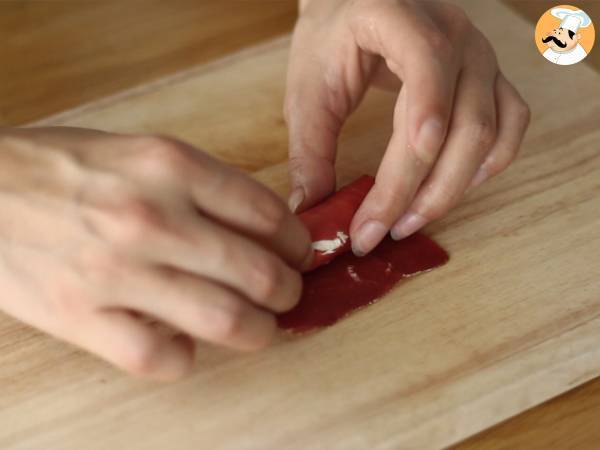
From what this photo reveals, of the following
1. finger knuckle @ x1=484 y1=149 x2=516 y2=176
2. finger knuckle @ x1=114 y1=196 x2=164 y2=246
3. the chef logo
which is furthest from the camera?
the chef logo

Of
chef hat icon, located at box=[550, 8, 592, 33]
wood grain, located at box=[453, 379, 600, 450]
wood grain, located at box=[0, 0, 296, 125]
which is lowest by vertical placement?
wood grain, located at box=[0, 0, 296, 125]

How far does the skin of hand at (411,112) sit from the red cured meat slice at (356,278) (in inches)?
1.2

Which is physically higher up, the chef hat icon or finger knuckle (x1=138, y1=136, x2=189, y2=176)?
the chef hat icon

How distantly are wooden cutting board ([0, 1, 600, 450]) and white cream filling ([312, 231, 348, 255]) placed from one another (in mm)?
110

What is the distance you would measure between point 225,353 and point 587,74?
3.16 ft

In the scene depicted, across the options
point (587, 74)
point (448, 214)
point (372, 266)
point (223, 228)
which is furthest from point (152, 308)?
point (587, 74)

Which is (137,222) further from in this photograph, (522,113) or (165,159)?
(522,113)

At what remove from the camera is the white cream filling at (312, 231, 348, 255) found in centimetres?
124

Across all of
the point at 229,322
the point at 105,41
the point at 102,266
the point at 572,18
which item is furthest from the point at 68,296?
the point at 572,18

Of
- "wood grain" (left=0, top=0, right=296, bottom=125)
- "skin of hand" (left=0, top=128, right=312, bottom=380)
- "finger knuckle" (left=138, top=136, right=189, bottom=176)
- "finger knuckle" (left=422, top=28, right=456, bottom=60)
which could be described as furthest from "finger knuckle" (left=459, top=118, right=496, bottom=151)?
"wood grain" (left=0, top=0, right=296, bottom=125)

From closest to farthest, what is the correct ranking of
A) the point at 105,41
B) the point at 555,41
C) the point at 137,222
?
1. the point at 137,222
2. the point at 555,41
3. the point at 105,41

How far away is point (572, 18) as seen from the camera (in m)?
1.78

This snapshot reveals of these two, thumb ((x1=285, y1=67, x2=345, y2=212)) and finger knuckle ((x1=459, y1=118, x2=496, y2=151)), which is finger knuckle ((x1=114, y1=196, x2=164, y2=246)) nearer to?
thumb ((x1=285, y1=67, x2=345, y2=212))

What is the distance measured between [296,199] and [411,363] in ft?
1.16
